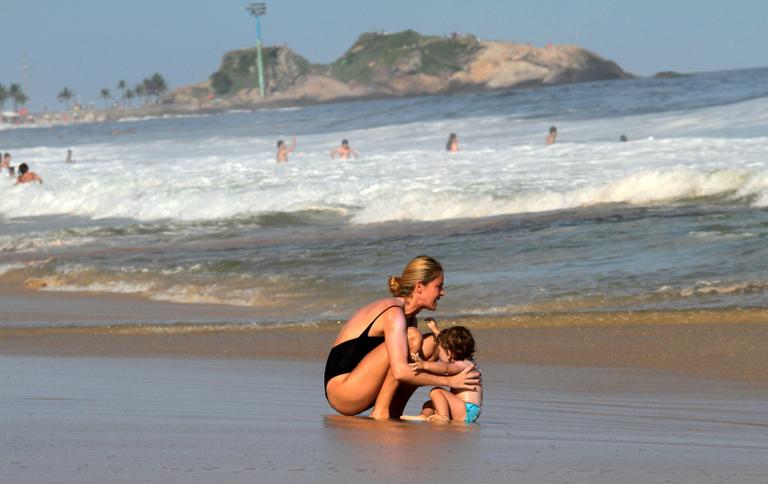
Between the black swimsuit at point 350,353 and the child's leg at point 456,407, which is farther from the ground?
the black swimsuit at point 350,353

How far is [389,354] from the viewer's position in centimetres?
580

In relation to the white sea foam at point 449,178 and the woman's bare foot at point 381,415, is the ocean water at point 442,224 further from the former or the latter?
the woman's bare foot at point 381,415

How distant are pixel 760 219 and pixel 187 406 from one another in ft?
35.0

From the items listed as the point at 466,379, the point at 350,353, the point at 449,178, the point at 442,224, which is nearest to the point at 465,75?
the point at 449,178

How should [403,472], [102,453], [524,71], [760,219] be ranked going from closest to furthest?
[403,472], [102,453], [760,219], [524,71]

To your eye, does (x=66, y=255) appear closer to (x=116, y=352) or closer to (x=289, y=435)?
(x=116, y=352)

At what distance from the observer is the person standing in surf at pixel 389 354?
19.0 feet

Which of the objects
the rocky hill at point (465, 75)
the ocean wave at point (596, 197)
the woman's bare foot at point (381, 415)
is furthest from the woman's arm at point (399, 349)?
the rocky hill at point (465, 75)

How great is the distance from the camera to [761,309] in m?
9.49

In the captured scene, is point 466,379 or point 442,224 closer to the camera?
point 466,379

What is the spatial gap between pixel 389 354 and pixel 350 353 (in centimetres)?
35

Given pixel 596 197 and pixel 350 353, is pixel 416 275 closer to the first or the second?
pixel 350 353

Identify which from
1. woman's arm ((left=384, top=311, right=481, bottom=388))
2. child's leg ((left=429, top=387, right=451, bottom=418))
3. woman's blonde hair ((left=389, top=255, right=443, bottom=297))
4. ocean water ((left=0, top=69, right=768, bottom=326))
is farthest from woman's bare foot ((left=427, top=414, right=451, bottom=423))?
ocean water ((left=0, top=69, right=768, bottom=326))

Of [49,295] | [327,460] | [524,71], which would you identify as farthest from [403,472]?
[524,71]
